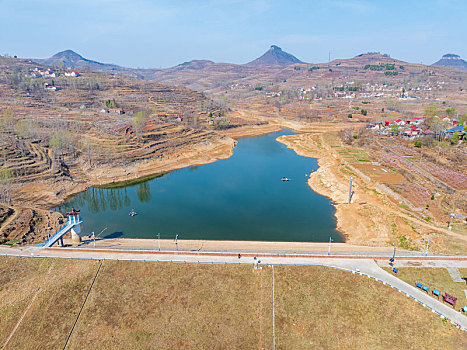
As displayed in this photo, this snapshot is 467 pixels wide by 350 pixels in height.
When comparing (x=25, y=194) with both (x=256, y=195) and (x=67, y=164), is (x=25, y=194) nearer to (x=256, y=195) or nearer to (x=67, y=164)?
(x=67, y=164)

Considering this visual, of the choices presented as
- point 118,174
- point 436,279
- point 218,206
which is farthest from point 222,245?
point 118,174

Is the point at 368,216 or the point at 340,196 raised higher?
the point at 340,196

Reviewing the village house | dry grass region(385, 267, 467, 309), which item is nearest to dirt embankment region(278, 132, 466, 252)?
dry grass region(385, 267, 467, 309)

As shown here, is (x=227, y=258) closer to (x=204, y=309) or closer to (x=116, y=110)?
(x=204, y=309)

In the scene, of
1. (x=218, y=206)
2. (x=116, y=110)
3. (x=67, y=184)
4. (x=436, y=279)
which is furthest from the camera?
(x=116, y=110)

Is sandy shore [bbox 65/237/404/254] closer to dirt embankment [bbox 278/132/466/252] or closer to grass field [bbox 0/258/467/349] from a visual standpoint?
dirt embankment [bbox 278/132/466/252]

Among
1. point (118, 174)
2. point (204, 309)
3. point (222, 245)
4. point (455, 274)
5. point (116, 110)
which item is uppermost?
point (116, 110)
